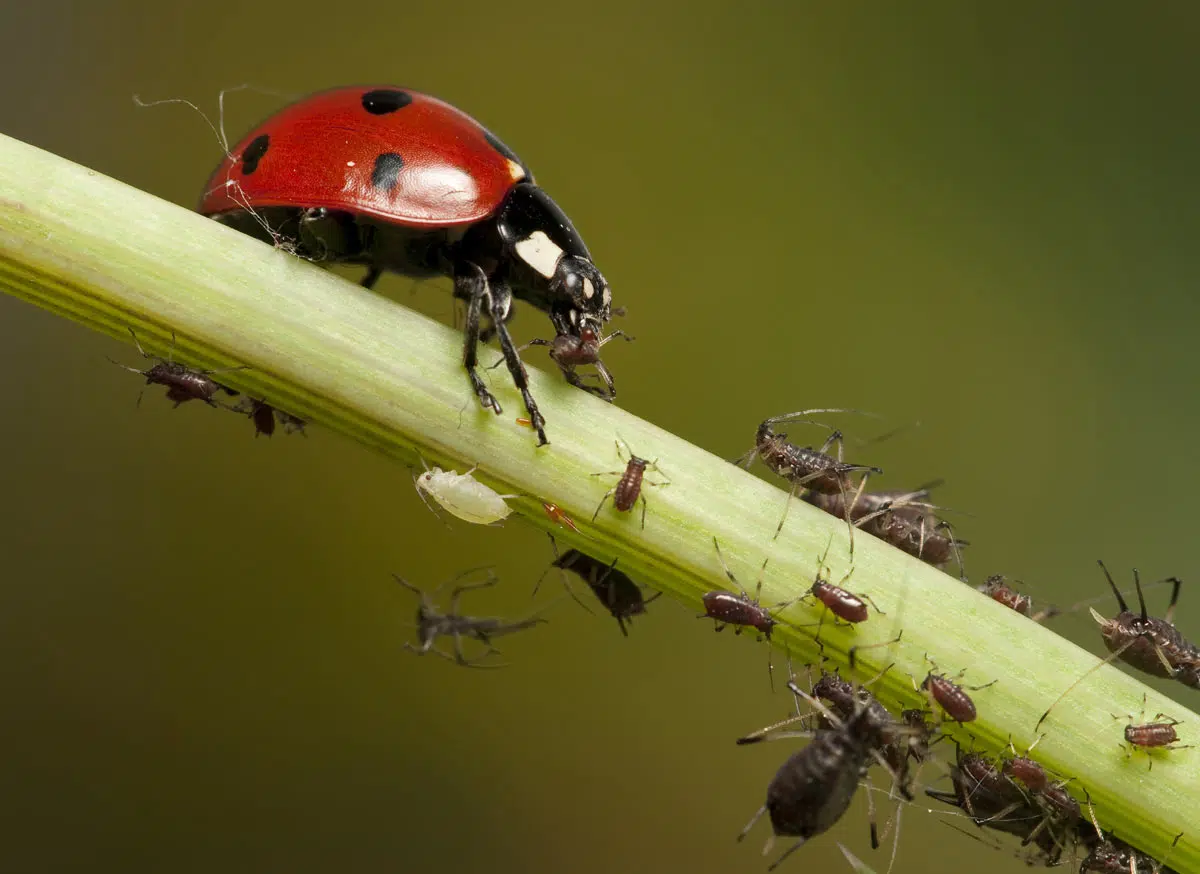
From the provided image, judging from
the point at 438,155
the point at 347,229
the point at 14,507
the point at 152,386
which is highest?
the point at 438,155

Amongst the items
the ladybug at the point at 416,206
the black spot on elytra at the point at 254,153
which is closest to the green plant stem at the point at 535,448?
the ladybug at the point at 416,206

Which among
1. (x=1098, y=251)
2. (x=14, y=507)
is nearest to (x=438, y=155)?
(x=14, y=507)

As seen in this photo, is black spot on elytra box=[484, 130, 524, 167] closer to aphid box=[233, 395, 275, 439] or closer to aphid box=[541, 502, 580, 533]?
aphid box=[233, 395, 275, 439]

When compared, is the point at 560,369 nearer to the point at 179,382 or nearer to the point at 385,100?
the point at 385,100

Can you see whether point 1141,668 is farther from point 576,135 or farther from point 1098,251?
point 576,135

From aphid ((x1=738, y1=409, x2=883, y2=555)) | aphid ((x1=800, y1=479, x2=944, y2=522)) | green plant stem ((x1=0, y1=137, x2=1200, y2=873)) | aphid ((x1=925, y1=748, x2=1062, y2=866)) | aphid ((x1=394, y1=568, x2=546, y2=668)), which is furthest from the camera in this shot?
aphid ((x1=394, y1=568, x2=546, y2=668))

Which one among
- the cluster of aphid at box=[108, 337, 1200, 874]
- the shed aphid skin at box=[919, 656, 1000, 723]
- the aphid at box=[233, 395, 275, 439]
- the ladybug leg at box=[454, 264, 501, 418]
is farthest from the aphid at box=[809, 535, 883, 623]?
the aphid at box=[233, 395, 275, 439]
